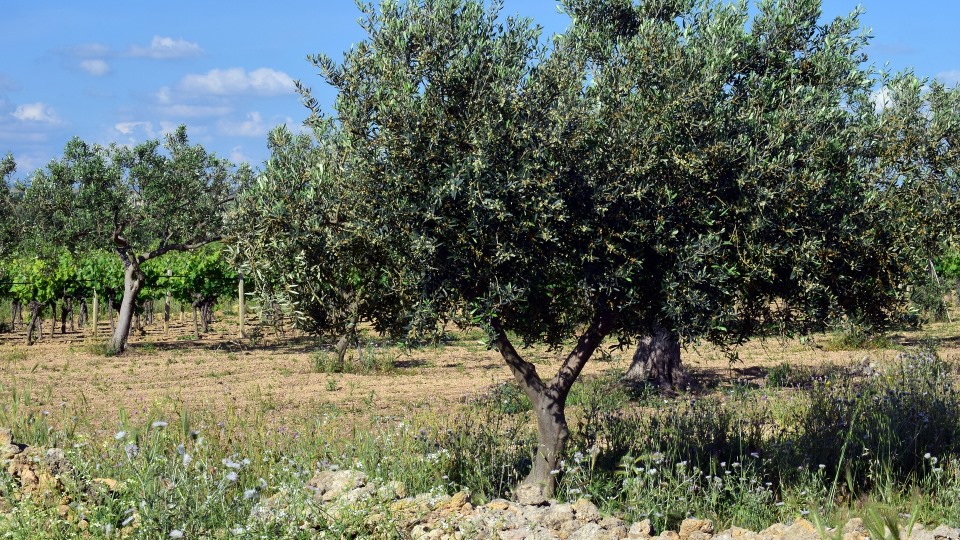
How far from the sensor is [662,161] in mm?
8539

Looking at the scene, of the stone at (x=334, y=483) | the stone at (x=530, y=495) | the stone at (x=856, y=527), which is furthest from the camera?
the stone at (x=530, y=495)

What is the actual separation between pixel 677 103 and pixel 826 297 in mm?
2480

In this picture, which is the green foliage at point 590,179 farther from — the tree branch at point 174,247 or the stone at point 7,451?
the tree branch at point 174,247

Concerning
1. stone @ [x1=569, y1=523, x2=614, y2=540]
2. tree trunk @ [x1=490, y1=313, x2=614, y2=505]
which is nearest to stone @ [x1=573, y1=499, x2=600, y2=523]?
stone @ [x1=569, y1=523, x2=614, y2=540]

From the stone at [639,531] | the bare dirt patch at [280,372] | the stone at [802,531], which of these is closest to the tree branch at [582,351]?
the stone at [639,531]

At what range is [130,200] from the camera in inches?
1164

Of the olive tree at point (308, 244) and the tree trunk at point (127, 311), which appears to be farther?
the tree trunk at point (127, 311)

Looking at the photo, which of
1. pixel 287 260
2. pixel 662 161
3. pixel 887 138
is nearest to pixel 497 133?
pixel 662 161

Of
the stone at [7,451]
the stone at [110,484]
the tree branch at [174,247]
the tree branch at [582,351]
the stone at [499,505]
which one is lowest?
the stone at [499,505]

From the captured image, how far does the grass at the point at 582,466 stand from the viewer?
7910mm

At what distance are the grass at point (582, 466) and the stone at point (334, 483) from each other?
0.15m

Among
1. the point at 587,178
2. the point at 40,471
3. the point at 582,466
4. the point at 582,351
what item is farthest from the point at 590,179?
the point at 40,471

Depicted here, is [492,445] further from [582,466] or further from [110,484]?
[110,484]

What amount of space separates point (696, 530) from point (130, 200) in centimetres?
2514
